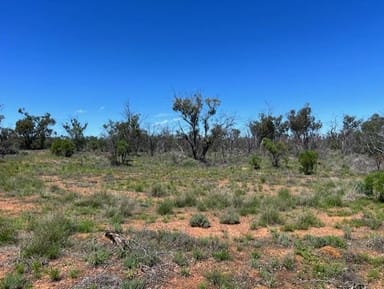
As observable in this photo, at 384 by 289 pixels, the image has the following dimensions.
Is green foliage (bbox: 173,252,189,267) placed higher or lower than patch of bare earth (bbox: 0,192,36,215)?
lower

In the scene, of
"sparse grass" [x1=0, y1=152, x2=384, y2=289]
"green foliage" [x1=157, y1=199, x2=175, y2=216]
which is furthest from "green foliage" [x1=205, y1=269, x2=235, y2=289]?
"green foliage" [x1=157, y1=199, x2=175, y2=216]

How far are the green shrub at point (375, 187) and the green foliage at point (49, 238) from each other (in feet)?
34.1

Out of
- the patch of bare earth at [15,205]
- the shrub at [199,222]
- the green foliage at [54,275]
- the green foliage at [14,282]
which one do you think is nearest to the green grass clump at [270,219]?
the shrub at [199,222]

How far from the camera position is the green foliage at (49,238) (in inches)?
285

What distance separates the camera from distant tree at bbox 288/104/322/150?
51.8 metres

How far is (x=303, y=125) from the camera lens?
5194 centimetres

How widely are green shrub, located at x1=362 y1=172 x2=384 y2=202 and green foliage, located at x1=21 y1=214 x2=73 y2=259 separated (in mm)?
10409

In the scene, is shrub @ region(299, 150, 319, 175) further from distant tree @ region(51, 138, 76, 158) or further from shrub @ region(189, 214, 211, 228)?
distant tree @ region(51, 138, 76, 158)

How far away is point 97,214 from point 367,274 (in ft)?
24.2

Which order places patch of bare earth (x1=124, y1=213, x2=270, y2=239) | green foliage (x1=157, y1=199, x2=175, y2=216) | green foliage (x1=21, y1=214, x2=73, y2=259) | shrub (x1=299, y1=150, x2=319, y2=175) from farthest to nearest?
shrub (x1=299, y1=150, x2=319, y2=175) < green foliage (x1=157, y1=199, x2=175, y2=216) < patch of bare earth (x1=124, y1=213, x2=270, y2=239) < green foliage (x1=21, y1=214, x2=73, y2=259)

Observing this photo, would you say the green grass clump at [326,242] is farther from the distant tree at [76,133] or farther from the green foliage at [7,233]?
the distant tree at [76,133]

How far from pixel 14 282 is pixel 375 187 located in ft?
40.2

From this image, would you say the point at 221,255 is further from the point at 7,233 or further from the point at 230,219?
the point at 7,233

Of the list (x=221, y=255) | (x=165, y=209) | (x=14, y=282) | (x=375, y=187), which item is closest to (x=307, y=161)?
(x=375, y=187)
